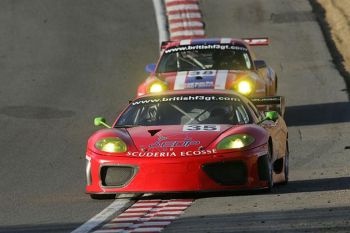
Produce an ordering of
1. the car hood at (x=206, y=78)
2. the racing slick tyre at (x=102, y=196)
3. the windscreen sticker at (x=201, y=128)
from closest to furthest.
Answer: the racing slick tyre at (x=102, y=196) → the windscreen sticker at (x=201, y=128) → the car hood at (x=206, y=78)

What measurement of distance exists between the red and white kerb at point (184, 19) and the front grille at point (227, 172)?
59.7 feet

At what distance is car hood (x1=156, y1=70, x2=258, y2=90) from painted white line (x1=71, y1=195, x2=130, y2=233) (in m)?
6.80

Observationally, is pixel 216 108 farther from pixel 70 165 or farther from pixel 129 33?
pixel 129 33

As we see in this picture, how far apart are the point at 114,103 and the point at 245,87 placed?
4761 millimetres

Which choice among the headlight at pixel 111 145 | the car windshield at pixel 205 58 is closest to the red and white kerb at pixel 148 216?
the headlight at pixel 111 145

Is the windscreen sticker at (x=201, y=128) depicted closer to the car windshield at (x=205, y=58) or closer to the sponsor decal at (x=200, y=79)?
the sponsor decal at (x=200, y=79)

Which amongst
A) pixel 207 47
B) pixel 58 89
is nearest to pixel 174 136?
pixel 207 47

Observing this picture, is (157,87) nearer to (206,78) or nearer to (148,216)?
(206,78)

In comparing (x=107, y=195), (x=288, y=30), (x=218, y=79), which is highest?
(x=107, y=195)

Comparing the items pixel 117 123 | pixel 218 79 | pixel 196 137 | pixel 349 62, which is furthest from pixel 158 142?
pixel 349 62

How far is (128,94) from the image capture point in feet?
75.3

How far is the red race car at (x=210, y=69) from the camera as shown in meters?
17.6

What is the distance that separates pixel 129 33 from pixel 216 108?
1759cm

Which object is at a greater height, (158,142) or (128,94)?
(158,142)
